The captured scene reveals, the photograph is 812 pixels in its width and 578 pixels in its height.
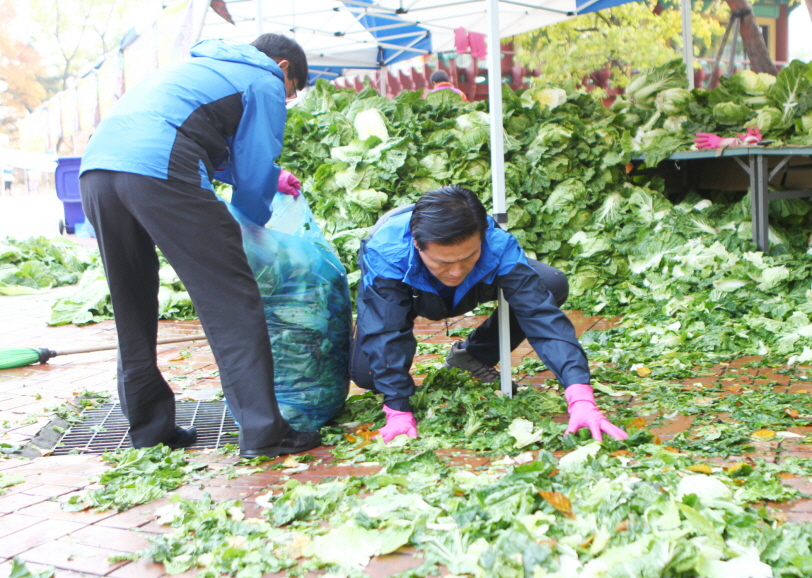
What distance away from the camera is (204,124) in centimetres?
264

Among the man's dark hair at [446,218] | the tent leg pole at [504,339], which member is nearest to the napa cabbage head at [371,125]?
the tent leg pole at [504,339]

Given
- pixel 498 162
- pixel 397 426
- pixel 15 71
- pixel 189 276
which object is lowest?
pixel 397 426

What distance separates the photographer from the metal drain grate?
3.12m

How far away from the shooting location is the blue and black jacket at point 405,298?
2848mm

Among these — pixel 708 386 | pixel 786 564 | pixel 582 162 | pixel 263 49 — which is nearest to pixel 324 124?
pixel 582 162

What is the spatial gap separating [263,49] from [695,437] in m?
2.30

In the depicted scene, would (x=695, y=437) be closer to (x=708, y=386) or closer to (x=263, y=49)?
(x=708, y=386)

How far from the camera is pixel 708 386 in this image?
11.2 ft

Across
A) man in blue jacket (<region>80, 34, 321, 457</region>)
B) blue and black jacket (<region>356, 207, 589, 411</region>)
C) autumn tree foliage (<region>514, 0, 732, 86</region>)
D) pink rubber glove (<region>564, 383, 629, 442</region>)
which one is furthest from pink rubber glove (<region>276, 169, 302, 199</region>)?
autumn tree foliage (<region>514, 0, 732, 86</region>)

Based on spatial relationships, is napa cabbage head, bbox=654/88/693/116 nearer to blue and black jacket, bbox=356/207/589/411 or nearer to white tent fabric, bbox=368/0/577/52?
white tent fabric, bbox=368/0/577/52

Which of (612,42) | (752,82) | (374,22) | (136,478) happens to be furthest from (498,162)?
(612,42)

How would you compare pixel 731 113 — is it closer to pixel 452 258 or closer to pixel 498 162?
pixel 498 162

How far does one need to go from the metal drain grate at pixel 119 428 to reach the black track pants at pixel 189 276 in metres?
0.38

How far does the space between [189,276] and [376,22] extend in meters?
10.0
